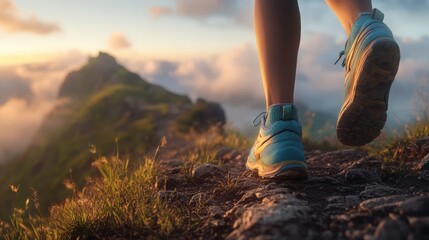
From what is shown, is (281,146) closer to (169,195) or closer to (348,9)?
(169,195)

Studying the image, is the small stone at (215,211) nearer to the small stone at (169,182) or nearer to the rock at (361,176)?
the small stone at (169,182)

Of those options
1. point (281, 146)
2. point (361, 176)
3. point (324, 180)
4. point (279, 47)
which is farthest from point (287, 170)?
point (279, 47)

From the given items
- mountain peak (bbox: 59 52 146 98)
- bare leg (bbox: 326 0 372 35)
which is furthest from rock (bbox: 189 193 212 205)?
mountain peak (bbox: 59 52 146 98)

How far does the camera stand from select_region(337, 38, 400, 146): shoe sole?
2.87m

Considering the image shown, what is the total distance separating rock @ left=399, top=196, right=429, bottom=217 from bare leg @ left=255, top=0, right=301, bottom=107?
128 cm

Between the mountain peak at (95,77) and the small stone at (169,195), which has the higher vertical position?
the mountain peak at (95,77)

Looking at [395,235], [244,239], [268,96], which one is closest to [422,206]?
[395,235]

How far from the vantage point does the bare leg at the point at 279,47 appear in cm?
310

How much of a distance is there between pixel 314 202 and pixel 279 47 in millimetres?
1145

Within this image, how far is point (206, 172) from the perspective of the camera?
3.63m

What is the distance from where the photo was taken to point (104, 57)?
222ft

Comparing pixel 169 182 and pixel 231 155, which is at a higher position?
pixel 169 182

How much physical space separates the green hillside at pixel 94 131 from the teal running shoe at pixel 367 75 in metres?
21.5

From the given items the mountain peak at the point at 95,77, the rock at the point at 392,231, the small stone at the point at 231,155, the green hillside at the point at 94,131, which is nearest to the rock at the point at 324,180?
the rock at the point at 392,231
